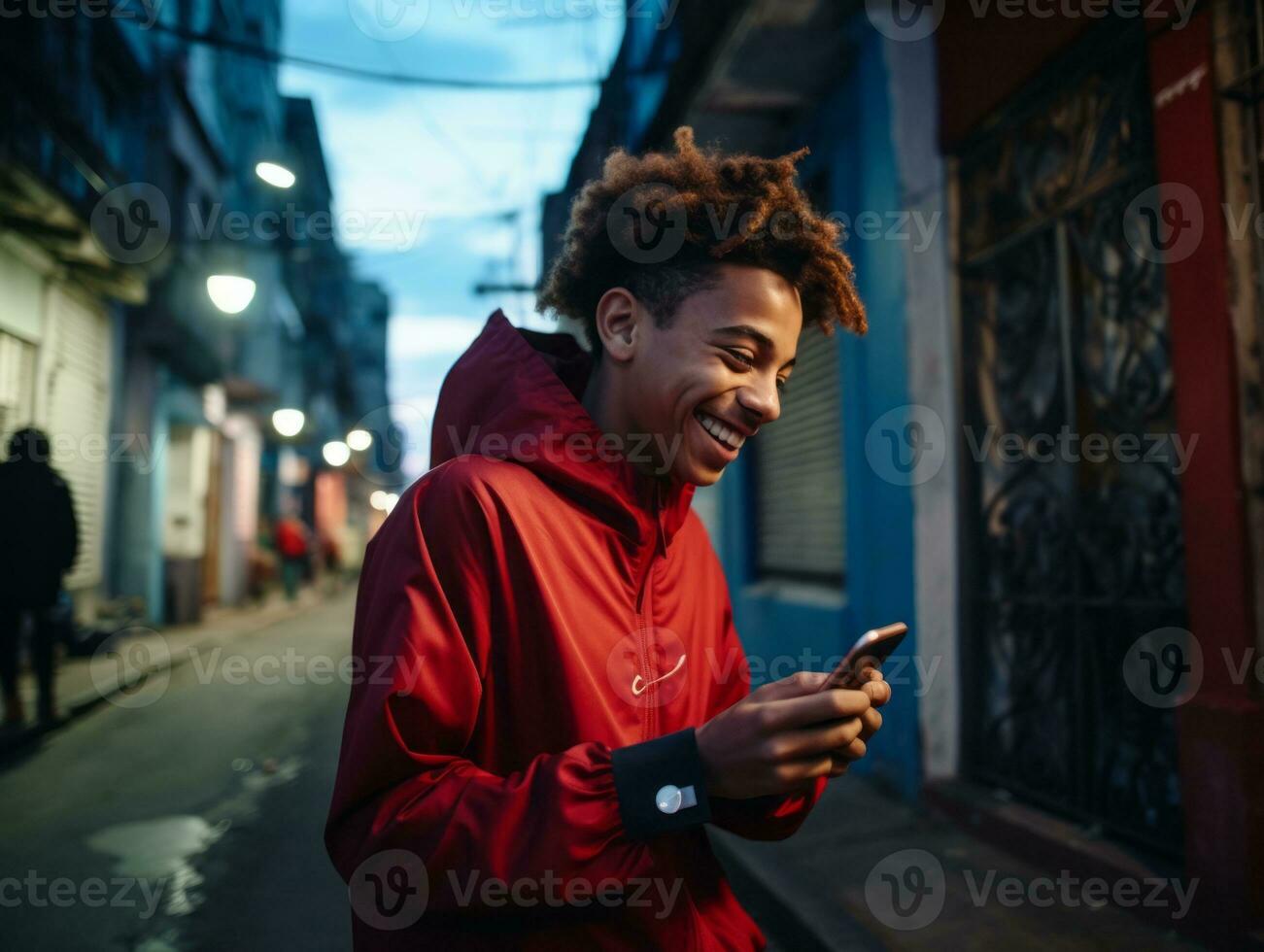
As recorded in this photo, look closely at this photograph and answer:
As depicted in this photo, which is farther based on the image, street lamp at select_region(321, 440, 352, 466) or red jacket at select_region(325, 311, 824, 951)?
street lamp at select_region(321, 440, 352, 466)


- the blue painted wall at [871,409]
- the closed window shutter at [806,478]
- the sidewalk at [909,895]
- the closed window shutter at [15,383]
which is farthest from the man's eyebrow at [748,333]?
the closed window shutter at [15,383]

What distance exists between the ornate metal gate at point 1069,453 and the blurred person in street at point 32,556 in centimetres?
697

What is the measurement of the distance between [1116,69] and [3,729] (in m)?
8.52

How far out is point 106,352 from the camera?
13422 millimetres

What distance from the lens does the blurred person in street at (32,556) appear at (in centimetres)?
700

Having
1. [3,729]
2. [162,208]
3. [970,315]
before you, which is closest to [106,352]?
[162,208]

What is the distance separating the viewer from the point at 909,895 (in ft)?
12.7

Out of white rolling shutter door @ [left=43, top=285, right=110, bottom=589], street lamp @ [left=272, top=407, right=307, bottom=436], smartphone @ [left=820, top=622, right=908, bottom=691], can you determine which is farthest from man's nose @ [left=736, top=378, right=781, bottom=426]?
street lamp @ [left=272, top=407, right=307, bottom=436]

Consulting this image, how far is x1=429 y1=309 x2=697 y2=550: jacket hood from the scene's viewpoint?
59.5 inches

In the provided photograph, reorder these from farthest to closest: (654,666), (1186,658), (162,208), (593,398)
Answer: (162,208)
(1186,658)
(593,398)
(654,666)

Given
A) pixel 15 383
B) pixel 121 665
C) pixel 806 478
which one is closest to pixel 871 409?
pixel 806 478

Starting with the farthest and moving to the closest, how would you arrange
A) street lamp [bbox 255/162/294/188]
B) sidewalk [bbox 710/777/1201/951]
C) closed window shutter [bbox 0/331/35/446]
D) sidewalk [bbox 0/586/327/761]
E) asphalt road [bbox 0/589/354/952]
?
closed window shutter [bbox 0/331/35/446], street lamp [bbox 255/162/294/188], sidewalk [bbox 0/586/327/761], asphalt road [bbox 0/589/354/952], sidewalk [bbox 710/777/1201/951]

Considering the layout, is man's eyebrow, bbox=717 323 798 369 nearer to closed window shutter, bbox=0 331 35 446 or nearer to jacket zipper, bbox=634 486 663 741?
jacket zipper, bbox=634 486 663 741

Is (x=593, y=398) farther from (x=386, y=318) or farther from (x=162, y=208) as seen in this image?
(x=386, y=318)
